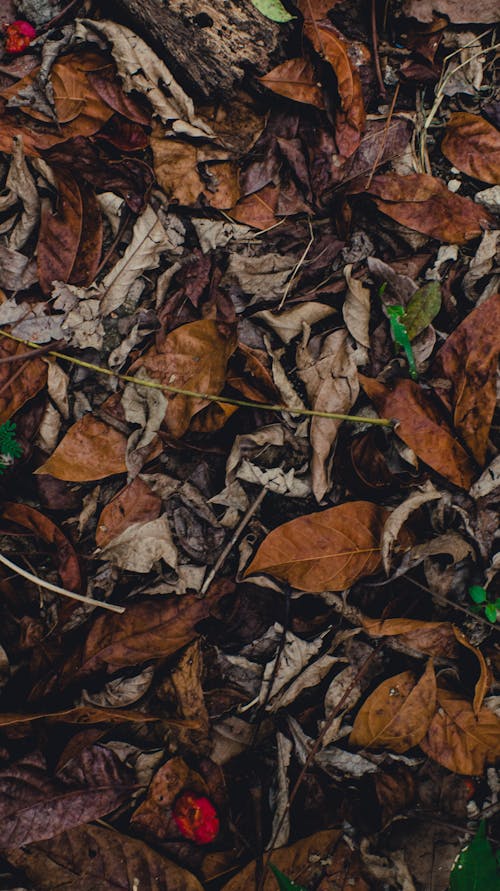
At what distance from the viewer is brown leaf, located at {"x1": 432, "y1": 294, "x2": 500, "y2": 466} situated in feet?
6.52

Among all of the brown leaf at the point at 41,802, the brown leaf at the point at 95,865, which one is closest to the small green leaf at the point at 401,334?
the brown leaf at the point at 41,802

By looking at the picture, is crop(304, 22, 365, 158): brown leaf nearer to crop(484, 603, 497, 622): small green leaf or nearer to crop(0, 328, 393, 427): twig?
crop(0, 328, 393, 427): twig

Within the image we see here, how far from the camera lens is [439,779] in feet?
6.78

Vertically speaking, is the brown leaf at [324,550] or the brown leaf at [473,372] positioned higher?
the brown leaf at [473,372]

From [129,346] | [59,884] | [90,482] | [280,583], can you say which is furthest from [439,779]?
[129,346]

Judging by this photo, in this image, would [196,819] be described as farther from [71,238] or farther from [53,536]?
[71,238]

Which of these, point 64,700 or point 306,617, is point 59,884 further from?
point 306,617

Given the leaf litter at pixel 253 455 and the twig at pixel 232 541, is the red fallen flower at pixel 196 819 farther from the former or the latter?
the twig at pixel 232 541

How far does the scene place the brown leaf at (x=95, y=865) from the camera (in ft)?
6.27

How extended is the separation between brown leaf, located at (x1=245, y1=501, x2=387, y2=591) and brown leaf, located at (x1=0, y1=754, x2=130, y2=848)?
0.85 m

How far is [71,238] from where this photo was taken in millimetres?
2156

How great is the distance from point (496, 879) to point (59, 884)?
1326mm

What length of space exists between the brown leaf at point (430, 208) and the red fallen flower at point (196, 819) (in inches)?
82.5

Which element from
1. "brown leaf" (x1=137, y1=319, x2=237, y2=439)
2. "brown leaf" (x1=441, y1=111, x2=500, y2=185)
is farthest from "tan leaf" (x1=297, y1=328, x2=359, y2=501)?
"brown leaf" (x1=441, y1=111, x2=500, y2=185)
